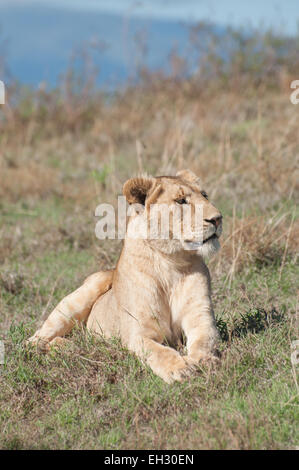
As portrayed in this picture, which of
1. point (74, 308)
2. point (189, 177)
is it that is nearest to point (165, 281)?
point (189, 177)

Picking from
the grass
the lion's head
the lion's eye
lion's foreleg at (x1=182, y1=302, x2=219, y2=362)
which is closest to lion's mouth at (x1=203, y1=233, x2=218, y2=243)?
the lion's head

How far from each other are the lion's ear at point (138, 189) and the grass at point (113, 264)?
939 mm

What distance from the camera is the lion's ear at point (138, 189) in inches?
167

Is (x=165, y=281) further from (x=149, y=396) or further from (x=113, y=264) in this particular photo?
(x=113, y=264)

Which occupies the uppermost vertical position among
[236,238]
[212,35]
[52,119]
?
[212,35]

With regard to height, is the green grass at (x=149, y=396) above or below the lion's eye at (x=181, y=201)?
below

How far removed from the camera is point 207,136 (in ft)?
38.7

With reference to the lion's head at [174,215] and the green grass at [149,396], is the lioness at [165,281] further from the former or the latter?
the green grass at [149,396]

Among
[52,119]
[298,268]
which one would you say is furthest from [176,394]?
[52,119]

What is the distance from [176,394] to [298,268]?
9.10ft

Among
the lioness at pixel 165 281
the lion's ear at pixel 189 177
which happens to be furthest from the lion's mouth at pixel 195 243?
the lion's ear at pixel 189 177

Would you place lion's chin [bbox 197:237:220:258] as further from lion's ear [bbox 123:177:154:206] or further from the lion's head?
lion's ear [bbox 123:177:154:206]

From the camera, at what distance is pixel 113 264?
22.3ft
